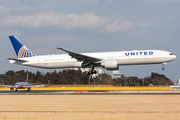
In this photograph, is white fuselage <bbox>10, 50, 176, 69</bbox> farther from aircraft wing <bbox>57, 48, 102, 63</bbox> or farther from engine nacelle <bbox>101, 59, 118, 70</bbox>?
aircraft wing <bbox>57, 48, 102, 63</bbox>

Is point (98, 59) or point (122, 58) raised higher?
point (122, 58)

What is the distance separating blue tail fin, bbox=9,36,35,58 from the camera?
4981 cm

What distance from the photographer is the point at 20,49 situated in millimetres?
51156

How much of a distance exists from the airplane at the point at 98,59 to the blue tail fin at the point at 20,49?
391 millimetres

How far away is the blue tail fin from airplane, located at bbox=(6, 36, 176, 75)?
0.39 meters
